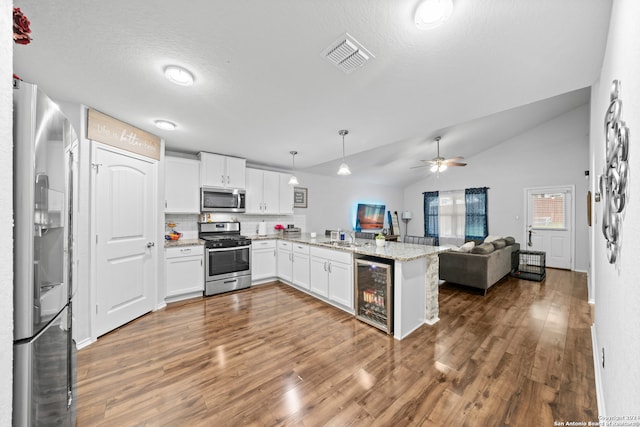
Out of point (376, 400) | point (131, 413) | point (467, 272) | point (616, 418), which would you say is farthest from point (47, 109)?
point (467, 272)

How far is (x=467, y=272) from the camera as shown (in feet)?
12.5

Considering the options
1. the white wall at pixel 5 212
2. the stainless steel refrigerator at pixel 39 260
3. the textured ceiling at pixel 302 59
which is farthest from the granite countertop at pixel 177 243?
the white wall at pixel 5 212

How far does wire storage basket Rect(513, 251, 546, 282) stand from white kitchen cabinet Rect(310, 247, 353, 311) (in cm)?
415

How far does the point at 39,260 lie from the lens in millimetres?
838

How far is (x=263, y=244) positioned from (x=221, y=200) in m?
1.09

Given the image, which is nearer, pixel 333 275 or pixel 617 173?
pixel 617 173

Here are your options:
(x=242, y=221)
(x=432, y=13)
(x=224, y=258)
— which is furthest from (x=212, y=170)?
(x=432, y=13)

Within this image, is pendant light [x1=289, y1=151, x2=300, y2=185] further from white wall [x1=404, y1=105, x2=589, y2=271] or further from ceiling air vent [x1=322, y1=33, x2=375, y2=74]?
white wall [x1=404, y1=105, x2=589, y2=271]

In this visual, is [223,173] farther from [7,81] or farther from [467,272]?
[467,272]

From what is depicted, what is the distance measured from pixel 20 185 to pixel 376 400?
7.17ft

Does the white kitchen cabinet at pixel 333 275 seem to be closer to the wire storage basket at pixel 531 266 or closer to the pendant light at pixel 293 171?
the pendant light at pixel 293 171

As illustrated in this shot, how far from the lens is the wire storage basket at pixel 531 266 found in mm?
4637

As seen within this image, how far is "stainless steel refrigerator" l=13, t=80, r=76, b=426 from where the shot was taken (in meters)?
0.77

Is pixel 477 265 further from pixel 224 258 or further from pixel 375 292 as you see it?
pixel 224 258
